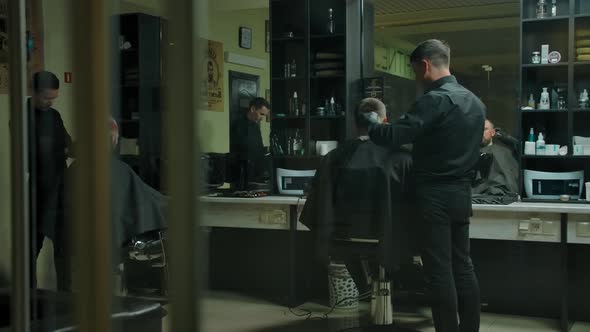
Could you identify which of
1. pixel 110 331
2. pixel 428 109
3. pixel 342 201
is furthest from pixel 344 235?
pixel 110 331

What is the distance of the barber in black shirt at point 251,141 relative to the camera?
2601 millimetres

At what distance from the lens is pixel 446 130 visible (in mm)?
2900

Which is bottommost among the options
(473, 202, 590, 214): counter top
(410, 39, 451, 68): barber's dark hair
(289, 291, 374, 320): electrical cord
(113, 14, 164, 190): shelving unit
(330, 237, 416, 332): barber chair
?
(289, 291, 374, 320): electrical cord

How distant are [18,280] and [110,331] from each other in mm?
500

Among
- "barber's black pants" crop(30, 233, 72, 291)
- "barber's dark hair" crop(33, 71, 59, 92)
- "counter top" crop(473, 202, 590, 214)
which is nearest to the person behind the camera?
"barber's black pants" crop(30, 233, 72, 291)

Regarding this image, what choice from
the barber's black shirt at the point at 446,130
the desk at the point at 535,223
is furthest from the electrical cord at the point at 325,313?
the barber's black shirt at the point at 446,130

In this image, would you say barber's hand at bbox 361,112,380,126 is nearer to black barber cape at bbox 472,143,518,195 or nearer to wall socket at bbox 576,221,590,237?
black barber cape at bbox 472,143,518,195

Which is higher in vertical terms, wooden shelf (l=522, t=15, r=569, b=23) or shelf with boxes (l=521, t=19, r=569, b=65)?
wooden shelf (l=522, t=15, r=569, b=23)

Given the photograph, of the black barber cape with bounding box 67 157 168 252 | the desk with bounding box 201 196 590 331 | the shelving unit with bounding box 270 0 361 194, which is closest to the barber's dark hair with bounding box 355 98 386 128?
the shelving unit with bounding box 270 0 361 194

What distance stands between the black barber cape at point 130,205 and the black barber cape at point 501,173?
2675mm

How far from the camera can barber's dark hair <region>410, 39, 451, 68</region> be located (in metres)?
3.18

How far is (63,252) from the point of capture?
1177 mm

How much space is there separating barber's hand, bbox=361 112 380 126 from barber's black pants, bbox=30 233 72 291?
2343 millimetres

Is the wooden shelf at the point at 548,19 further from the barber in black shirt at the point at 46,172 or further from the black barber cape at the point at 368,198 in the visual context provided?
the barber in black shirt at the point at 46,172
